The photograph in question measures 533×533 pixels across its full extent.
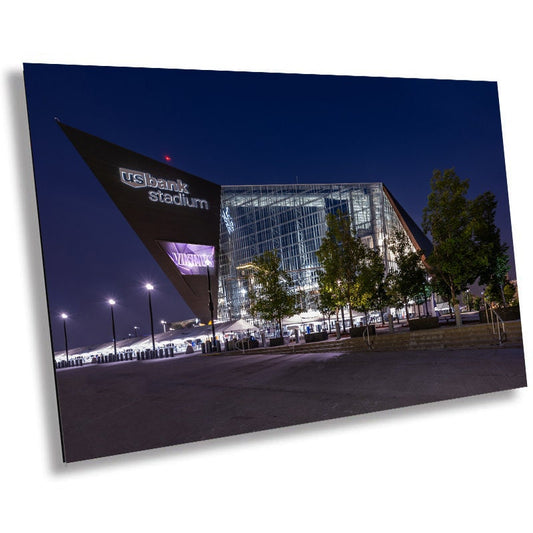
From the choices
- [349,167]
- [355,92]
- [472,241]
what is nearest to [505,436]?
Result: [472,241]

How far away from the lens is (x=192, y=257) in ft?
21.5

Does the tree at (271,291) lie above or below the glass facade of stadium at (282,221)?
below

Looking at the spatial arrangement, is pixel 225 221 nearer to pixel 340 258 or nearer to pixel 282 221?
pixel 282 221

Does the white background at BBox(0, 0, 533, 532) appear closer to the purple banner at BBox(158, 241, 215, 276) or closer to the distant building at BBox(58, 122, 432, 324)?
the distant building at BBox(58, 122, 432, 324)

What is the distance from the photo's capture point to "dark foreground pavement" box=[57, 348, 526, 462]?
4.75 meters

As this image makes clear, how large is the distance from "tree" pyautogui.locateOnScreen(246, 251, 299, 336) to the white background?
2148 millimetres

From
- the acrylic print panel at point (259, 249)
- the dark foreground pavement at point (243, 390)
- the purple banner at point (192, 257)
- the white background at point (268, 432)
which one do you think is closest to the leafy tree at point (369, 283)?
the acrylic print panel at point (259, 249)

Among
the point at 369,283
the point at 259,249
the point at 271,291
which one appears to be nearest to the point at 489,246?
the point at 369,283

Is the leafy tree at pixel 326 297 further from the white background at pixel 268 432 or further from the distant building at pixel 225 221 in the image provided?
the white background at pixel 268 432

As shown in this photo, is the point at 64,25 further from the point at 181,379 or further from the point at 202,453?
the point at 202,453

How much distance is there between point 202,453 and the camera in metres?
4.95

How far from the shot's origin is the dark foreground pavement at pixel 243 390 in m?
4.75

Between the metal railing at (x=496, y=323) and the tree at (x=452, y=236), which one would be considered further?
the tree at (x=452, y=236)

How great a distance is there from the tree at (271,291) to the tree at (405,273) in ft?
5.34
